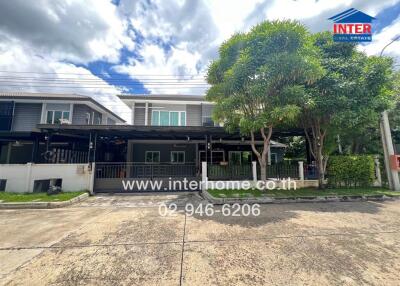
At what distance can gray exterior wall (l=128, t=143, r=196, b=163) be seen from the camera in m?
16.3

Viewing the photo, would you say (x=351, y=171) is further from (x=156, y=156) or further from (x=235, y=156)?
(x=156, y=156)

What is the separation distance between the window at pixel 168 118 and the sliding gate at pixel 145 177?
18.6 feet

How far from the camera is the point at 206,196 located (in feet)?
31.1

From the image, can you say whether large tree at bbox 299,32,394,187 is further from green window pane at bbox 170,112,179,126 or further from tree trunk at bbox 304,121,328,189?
green window pane at bbox 170,112,179,126

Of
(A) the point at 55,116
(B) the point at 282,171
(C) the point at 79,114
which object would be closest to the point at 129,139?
(C) the point at 79,114

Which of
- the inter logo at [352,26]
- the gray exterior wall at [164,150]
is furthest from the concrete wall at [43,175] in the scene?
the inter logo at [352,26]

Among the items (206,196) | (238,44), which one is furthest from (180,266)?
(238,44)

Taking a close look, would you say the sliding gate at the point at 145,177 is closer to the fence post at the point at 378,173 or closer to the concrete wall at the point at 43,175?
the concrete wall at the point at 43,175

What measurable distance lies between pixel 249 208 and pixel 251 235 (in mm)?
2878

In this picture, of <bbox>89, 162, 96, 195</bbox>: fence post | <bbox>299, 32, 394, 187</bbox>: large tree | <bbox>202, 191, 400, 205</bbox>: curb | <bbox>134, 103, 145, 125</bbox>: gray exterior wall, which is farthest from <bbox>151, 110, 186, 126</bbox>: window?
<bbox>299, 32, 394, 187</bbox>: large tree

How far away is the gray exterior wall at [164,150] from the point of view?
1628cm

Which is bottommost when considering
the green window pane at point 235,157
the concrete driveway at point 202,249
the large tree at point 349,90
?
the concrete driveway at point 202,249

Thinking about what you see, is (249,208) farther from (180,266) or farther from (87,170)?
(87,170)

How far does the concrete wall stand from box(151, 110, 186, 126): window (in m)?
7.41
